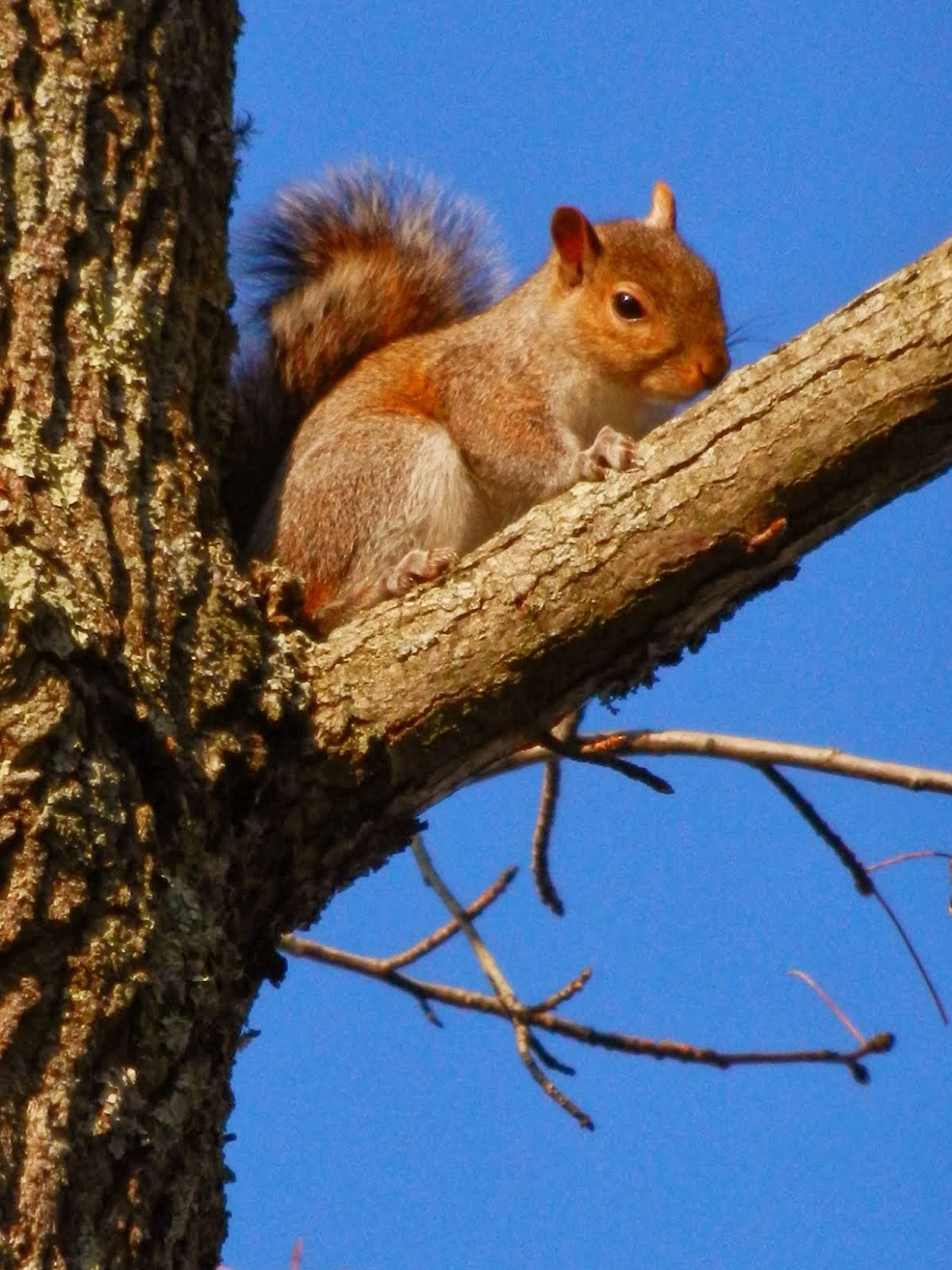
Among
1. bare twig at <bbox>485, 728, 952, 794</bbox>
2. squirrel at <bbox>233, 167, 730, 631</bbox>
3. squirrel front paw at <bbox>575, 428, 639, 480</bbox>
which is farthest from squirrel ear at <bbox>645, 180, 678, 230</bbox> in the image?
bare twig at <bbox>485, 728, 952, 794</bbox>

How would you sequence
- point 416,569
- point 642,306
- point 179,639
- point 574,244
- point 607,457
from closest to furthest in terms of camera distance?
1. point 179,639
2. point 607,457
3. point 416,569
4. point 642,306
5. point 574,244

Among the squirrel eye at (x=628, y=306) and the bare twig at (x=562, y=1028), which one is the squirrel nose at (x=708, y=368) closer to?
the squirrel eye at (x=628, y=306)

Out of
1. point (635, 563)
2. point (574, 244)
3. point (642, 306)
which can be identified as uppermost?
point (574, 244)

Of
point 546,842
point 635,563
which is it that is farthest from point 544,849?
point 635,563

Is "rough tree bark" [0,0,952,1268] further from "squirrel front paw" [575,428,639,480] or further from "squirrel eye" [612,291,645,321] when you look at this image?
"squirrel eye" [612,291,645,321]

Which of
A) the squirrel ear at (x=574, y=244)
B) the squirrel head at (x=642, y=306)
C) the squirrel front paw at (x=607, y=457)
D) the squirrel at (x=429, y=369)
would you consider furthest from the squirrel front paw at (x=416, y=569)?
the squirrel ear at (x=574, y=244)

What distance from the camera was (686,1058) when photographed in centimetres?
278

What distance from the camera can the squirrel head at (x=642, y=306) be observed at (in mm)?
3494

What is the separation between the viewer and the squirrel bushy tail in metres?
3.23

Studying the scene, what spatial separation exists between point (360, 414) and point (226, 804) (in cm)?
141

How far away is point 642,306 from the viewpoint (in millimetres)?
3578

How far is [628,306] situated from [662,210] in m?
0.56

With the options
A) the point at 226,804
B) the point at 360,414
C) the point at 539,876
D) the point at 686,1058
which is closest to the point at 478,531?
the point at 360,414

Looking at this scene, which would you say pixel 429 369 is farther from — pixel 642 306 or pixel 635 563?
pixel 635 563
